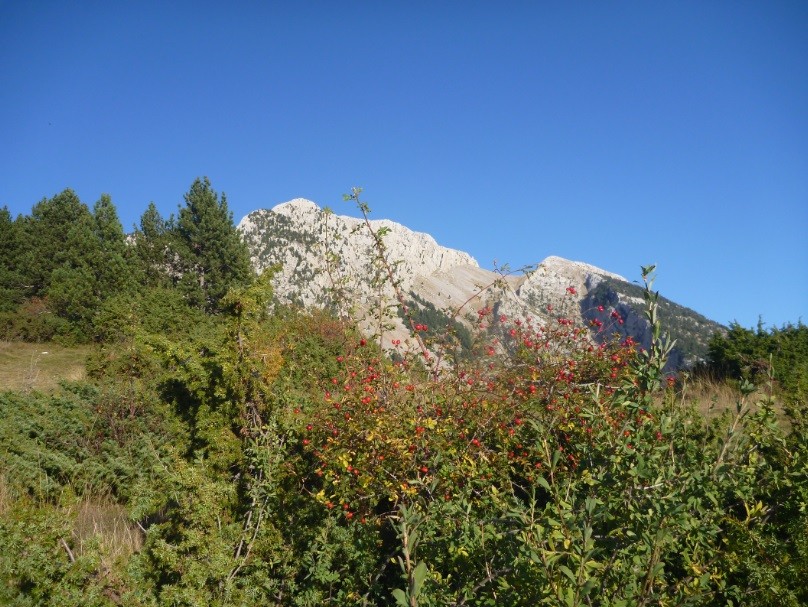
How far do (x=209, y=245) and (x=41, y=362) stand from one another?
14295 millimetres

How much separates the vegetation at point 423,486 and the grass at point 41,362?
12.7 m

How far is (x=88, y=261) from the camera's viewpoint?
30.0m

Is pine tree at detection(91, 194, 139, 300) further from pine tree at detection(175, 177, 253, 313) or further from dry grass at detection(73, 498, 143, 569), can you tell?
dry grass at detection(73, 498, 143, 569)

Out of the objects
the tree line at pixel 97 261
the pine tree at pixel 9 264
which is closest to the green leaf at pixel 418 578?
the tree line at pixel 97 261

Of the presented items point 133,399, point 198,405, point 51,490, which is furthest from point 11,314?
point 198,405

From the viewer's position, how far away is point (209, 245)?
116 feet

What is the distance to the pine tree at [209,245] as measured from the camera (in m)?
34.2

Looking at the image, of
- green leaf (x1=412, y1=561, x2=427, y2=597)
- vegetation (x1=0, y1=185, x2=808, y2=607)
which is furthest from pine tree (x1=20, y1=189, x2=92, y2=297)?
green leaf (x1=412, y1=561, x2=427, y2=597)

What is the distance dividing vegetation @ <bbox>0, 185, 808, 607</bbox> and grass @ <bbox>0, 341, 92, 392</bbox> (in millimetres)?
12738

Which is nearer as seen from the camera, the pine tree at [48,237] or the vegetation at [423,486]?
the vegetation at [423,486]

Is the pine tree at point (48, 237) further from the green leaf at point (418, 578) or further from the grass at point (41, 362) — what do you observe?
the green leaf at point (418, 578)

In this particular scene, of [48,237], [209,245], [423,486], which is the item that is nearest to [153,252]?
[209,245]

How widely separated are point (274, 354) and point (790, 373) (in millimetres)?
8909

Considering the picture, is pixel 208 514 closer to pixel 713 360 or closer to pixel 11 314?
pixel 713 360
